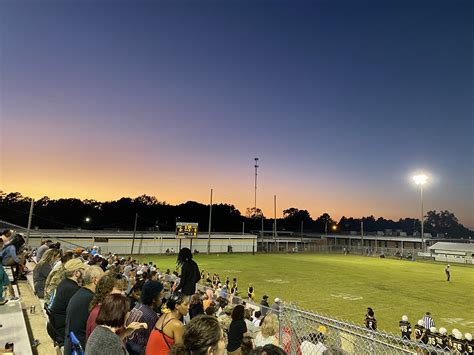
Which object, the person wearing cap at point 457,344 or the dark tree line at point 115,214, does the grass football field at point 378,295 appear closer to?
the person wearing cap at point 457,344

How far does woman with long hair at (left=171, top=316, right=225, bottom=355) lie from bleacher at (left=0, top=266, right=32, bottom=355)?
15.1 ft

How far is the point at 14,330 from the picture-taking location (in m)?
6.41

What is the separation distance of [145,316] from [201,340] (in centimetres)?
248

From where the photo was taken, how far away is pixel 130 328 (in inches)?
153

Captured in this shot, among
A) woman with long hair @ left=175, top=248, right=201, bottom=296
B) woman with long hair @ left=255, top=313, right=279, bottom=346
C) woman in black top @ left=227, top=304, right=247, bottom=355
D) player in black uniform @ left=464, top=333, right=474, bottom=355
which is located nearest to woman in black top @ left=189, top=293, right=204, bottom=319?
woman with long hair @ left=175, top=248, right=201, bottom=296

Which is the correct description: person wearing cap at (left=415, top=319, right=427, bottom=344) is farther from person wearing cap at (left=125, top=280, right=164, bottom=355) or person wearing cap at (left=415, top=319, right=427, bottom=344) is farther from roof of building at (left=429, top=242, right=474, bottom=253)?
roof of building at (left=429, top=242, right=474, bottom=253)

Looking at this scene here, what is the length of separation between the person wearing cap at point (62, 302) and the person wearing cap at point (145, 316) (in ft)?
4.12

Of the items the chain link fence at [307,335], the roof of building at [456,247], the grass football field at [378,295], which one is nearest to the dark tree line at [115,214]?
the roof of building at [456,247]

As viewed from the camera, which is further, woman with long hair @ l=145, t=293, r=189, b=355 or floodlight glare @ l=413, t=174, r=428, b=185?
floodlight glare @ l=413, t=174, r=428, b=185

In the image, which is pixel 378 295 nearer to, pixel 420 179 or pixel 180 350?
pixel 180 350

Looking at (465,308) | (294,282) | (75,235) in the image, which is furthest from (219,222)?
(465,308)

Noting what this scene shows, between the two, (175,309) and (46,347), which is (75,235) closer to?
(46,347)

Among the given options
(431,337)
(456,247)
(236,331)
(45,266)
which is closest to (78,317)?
(236,331)

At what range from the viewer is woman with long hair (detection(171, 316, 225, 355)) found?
245 cm
